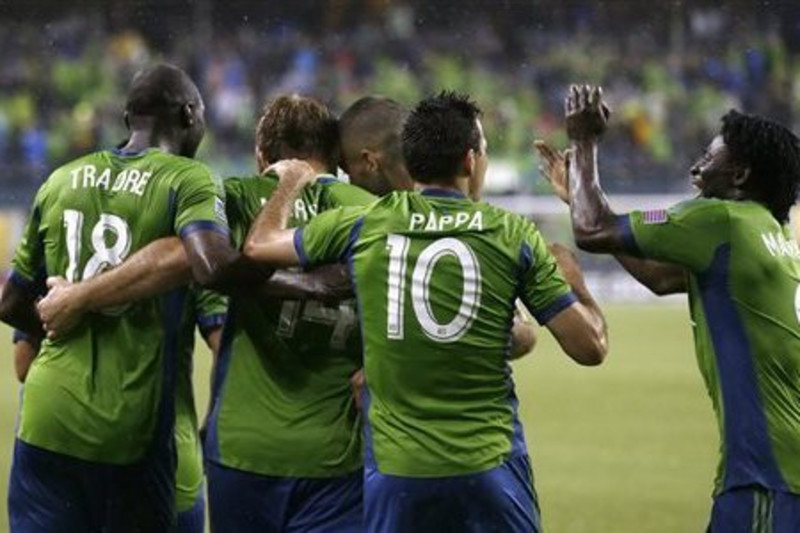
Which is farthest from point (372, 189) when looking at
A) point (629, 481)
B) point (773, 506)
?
point (629, 481)

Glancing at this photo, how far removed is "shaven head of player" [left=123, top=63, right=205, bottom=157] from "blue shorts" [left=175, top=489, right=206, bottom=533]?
4.60ft

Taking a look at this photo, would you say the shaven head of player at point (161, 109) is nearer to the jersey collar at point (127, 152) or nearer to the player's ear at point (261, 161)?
the jersey collar at point (127, 152)

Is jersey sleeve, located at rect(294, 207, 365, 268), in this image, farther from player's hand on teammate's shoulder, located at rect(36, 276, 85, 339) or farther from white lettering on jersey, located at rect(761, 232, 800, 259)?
white lettering on jersey, located at rect(761, 232, 800, 259)

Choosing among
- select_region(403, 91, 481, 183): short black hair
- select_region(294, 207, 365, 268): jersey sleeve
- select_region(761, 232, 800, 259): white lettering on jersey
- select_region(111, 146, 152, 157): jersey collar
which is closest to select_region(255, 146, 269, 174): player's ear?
select_region(111, 146, 152, 157): jersey collar

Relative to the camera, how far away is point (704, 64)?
84.0ft

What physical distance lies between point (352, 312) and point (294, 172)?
450mm

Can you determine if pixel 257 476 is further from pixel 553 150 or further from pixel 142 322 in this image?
pixel 553 150

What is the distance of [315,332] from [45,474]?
0.93 m

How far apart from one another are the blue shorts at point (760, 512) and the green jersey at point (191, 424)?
5.93ft

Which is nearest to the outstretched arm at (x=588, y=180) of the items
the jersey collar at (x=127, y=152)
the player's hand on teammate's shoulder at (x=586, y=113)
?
the player's hand on teammate's shoulder at (x=586, y=113)

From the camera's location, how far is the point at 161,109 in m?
5.05

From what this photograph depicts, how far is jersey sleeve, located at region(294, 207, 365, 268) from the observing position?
4.55 meters

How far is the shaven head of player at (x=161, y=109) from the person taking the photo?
5035mm

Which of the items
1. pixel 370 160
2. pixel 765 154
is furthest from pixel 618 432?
pixel 765 154
